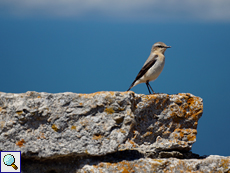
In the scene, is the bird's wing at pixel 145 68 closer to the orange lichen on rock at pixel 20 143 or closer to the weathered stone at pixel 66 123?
the weathered stone at pixel 66 123

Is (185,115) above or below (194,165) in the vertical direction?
above

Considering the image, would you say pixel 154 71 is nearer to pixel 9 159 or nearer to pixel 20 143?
pixel 20 143

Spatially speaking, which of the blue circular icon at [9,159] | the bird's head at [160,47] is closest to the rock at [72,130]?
the blue circular icon at [9,159]

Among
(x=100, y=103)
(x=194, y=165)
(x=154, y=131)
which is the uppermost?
(x=100, y=103)

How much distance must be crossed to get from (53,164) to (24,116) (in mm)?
1156

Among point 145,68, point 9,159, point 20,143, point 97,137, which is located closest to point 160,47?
point 145,68

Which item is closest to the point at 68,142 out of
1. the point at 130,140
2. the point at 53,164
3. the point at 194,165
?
the point at 53,164

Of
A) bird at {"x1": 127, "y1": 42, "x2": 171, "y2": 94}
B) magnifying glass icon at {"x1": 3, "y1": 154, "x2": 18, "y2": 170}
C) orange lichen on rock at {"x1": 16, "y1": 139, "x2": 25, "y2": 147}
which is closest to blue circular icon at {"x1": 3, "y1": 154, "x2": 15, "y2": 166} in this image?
magnifying glass icon at {"x1": 3, "y1": 154, "x2": 18, "y2": 170}

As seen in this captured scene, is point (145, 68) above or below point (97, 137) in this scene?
above

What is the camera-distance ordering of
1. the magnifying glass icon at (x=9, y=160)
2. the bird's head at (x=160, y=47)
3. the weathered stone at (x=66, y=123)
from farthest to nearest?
the bird's head at (x=160, y=47) < the magnifying glass icon at (x=9, y=160) < the weathered stone at (x=66, y=123)

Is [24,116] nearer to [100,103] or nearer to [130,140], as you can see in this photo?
[100,103]

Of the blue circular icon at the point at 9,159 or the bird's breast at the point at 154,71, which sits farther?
the bird's breast at the point at 154,71

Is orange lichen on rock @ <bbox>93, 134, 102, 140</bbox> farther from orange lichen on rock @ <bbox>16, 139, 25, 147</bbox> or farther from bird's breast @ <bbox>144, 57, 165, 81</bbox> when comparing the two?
bird's breast @ <bbox>144, 57, 165, 81</bbox>

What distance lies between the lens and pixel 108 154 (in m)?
5.84
